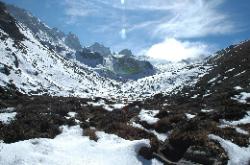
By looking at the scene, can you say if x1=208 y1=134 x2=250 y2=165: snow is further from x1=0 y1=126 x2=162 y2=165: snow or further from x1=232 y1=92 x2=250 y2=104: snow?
x1=232 y1=92 x2=250 y2=104: snow

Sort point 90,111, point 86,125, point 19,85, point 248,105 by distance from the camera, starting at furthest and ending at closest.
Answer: point 19,85
point 90,111
point 248,105
point 86,125

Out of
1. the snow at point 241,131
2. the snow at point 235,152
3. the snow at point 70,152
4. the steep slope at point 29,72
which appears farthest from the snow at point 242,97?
the steep slope at point 29,72

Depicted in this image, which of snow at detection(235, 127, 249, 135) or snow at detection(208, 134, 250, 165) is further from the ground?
snow at detection(235, 127, 249, 135)

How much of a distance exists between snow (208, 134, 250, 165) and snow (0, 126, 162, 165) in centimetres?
339

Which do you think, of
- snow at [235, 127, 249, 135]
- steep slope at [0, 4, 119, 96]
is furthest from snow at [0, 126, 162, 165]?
steep slope at [0, 4, 119, 96]

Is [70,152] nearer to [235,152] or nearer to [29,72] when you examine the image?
[235,152]

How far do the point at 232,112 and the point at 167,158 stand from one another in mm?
11515

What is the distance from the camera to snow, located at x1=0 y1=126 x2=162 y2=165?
13820 mm

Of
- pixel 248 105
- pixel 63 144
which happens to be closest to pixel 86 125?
pixel 63 144

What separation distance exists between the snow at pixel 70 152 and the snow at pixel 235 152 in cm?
339

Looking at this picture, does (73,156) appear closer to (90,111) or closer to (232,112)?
(232,112)

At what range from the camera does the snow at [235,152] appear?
1559 cm

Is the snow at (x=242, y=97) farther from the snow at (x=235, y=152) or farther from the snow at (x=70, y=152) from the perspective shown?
the snow at (x=70, y=152)

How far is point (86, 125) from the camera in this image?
73.3 ft
